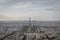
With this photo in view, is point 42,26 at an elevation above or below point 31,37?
above

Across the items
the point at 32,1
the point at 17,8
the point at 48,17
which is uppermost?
the point at 32,1

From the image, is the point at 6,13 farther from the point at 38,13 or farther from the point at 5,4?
the point at 38,13

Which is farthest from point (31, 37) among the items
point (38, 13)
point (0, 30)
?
point (0, 30)

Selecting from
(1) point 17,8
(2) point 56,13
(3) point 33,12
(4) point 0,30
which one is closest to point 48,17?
(2) point 56,13

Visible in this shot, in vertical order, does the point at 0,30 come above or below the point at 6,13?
below

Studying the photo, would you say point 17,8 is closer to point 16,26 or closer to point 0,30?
point 16,26

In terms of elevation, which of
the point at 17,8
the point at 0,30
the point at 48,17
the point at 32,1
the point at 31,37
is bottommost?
the point at 31,37

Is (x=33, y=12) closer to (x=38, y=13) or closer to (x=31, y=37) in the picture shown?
(x=38, y=13)
